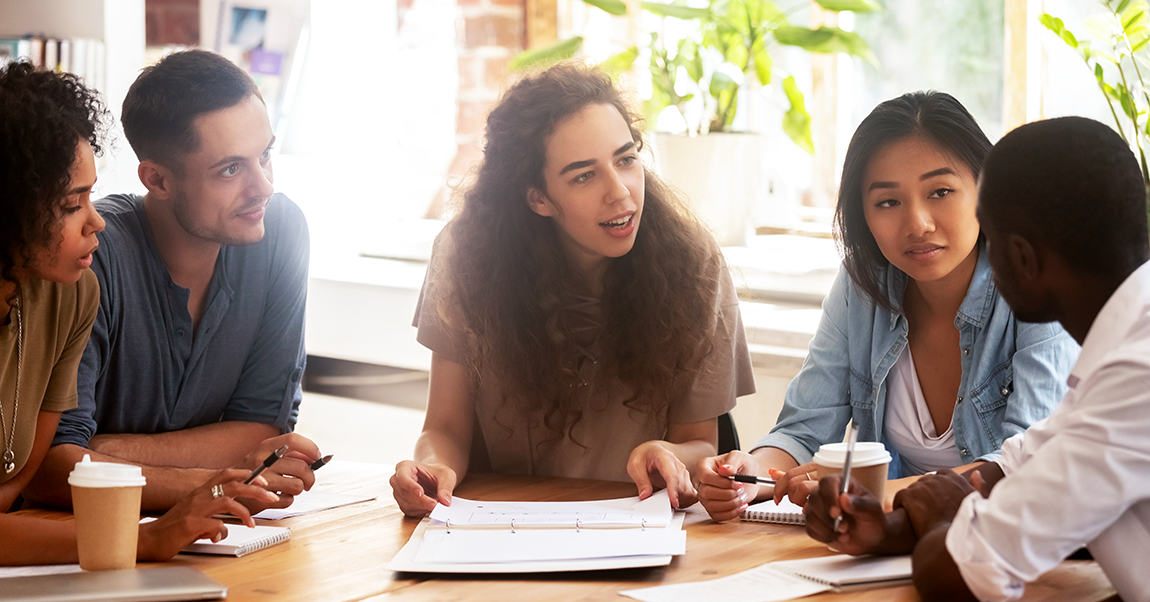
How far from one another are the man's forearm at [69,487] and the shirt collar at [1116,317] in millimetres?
1117

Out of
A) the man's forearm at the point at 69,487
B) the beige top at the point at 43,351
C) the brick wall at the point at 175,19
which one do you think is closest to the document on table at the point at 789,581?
the man's forearm at the point at 69,487

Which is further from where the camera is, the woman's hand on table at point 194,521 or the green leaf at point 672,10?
the green leaf at point 672,10

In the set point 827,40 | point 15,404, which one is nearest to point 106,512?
point 15,404

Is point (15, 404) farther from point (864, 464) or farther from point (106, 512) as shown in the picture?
point (864, 464)

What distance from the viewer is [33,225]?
136cm

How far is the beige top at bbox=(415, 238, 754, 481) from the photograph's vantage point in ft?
5.80

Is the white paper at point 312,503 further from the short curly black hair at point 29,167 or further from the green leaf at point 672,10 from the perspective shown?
the green leaf at point 672,10

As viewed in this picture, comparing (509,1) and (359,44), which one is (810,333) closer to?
(509,1)

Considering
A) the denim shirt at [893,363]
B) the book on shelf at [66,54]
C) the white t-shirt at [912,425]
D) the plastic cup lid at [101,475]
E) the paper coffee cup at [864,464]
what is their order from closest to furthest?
the plastic cup lid at [101,475]
the paper coffee cup at [864,464]
the denim shirt at [893,363]
the white t-shirt at [912,425]
the book on shelf at [66,54]

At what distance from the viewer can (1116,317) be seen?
96cm

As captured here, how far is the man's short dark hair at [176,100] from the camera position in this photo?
1.76 metres

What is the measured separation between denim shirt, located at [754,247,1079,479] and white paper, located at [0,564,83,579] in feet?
3.26

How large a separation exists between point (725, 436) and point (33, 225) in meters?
1.14

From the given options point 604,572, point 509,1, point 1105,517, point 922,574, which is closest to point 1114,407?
point 1105,517
